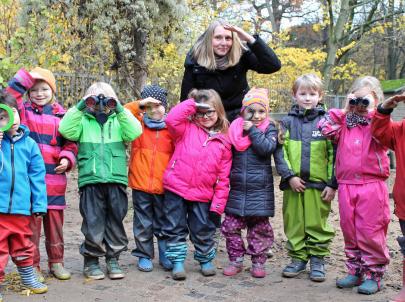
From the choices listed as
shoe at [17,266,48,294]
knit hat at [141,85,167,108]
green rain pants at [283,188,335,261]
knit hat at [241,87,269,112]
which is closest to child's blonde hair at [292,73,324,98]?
knit hat at [241,87,269,112]

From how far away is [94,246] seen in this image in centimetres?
439

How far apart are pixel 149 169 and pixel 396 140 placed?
200 centimetres

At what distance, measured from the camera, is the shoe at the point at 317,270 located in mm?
4418

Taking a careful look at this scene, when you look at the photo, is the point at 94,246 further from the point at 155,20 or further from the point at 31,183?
the point at 155,20

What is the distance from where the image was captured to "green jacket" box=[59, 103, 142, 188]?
169 inches

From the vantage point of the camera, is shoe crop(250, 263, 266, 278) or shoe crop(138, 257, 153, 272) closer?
shoe crop(250, 263, 266, 278)

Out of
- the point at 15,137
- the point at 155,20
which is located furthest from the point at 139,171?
the point at 155,20

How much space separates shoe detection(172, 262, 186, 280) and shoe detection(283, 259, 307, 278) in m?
0.86

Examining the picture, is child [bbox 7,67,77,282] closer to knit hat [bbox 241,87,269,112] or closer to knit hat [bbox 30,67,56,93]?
knit hat [bbox 30,67,56,93]

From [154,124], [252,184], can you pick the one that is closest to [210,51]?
[154,124]

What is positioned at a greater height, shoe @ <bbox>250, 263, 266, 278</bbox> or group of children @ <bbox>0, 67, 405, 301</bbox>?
group of children @ <bbox>0, 67, 405, 301</bbox>

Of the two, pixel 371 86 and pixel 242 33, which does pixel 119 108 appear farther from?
pixel 371 86

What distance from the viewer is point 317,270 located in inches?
176

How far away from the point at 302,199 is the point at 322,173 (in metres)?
0.27
